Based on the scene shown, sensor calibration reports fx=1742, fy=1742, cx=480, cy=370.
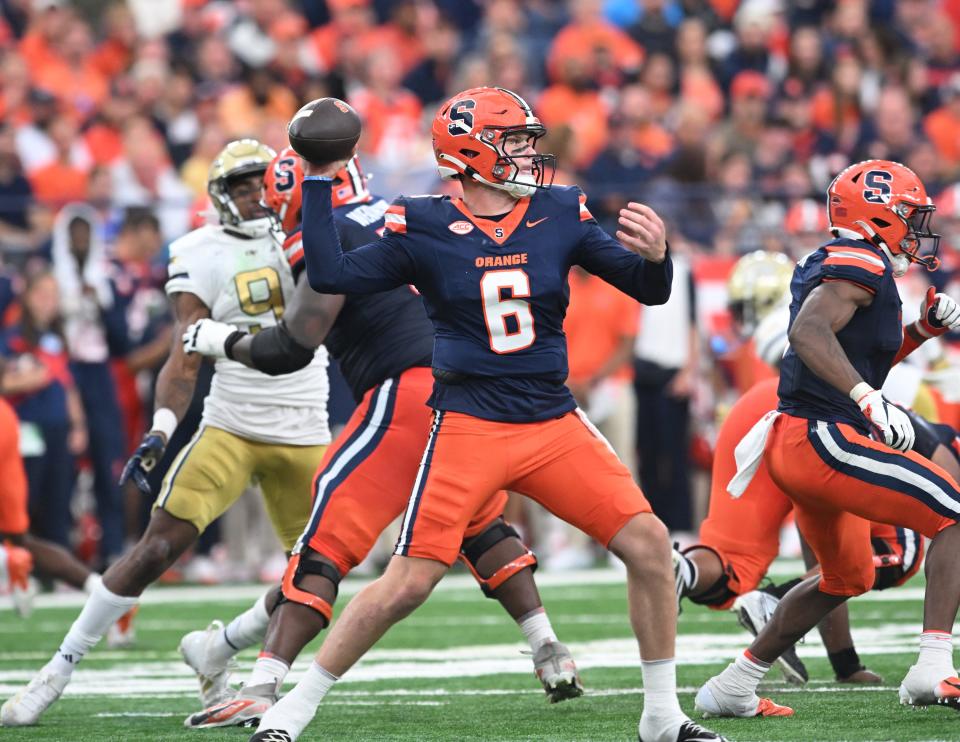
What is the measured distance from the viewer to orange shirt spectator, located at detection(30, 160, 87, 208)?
13.0 metres

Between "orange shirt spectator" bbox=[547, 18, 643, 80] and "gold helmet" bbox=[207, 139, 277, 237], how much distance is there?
859 centimetres

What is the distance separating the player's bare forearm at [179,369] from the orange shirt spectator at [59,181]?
6936mm

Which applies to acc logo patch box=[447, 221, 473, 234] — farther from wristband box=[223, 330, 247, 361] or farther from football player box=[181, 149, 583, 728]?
wristband box=[223, 330, 247, 361]

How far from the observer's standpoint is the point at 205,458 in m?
6.31

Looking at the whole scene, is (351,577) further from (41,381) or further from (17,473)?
(17,473)

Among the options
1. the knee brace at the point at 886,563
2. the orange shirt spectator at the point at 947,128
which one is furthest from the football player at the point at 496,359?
the orange shirt spectator at the point at 947,128

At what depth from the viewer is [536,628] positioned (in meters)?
6.13

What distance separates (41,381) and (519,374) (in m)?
6.61

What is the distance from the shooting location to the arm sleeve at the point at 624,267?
5.02 metres

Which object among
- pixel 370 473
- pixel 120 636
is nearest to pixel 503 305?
pixel 370 473

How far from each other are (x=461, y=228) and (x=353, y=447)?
947 millimetres

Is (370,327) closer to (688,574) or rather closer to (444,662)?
(688,574)

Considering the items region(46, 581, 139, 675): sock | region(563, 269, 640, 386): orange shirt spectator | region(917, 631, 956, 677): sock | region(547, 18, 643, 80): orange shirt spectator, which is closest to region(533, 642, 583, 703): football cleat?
region(917, 631, 956, 677): sock

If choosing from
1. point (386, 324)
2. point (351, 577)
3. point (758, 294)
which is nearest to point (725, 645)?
point (758, 294)
